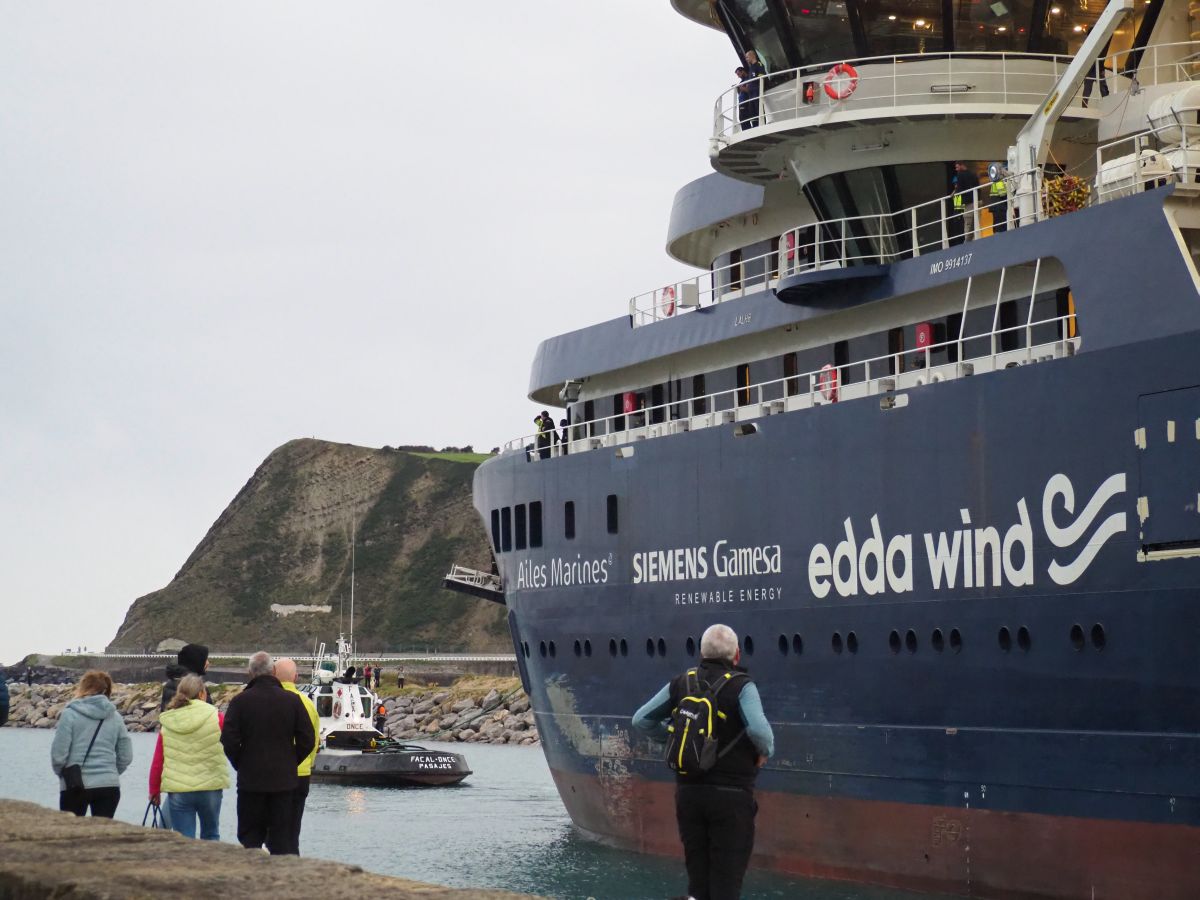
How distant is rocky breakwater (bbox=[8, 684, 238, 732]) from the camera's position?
96.1 meters

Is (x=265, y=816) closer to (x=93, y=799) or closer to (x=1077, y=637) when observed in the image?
(x=93, y=799)

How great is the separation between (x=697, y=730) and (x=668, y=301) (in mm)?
19357

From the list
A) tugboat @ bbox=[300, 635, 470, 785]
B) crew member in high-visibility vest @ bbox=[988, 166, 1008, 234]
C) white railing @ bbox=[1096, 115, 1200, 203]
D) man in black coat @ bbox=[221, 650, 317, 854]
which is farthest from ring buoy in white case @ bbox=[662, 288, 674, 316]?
tugboat @ bbox=[300, 635, 470, 785]

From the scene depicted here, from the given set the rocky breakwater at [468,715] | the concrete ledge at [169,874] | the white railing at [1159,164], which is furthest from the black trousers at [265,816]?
the rocky breakwater at [468,715]

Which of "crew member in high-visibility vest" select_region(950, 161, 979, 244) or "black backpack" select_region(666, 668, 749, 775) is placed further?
"crew member in high-visibility vest" select_region(950, 161, 979, 244)

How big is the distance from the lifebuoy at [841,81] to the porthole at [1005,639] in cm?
812

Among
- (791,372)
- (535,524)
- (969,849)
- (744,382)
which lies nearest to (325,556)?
(535,524)

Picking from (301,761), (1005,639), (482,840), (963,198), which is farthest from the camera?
(482,840)

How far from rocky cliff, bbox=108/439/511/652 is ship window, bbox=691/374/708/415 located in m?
122

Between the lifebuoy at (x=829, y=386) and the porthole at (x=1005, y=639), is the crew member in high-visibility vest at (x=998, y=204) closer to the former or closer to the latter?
the lifebuoy at (x=829, y=386)

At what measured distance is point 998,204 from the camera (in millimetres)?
20203

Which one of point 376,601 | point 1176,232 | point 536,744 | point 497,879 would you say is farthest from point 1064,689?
point 376,601

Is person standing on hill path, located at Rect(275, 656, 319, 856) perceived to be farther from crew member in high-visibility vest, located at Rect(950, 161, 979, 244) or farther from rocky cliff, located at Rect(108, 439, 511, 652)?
rocky cliff, located at Rect(108, 439, 511, 652)

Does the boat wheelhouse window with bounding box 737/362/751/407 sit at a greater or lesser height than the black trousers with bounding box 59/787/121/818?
greater
